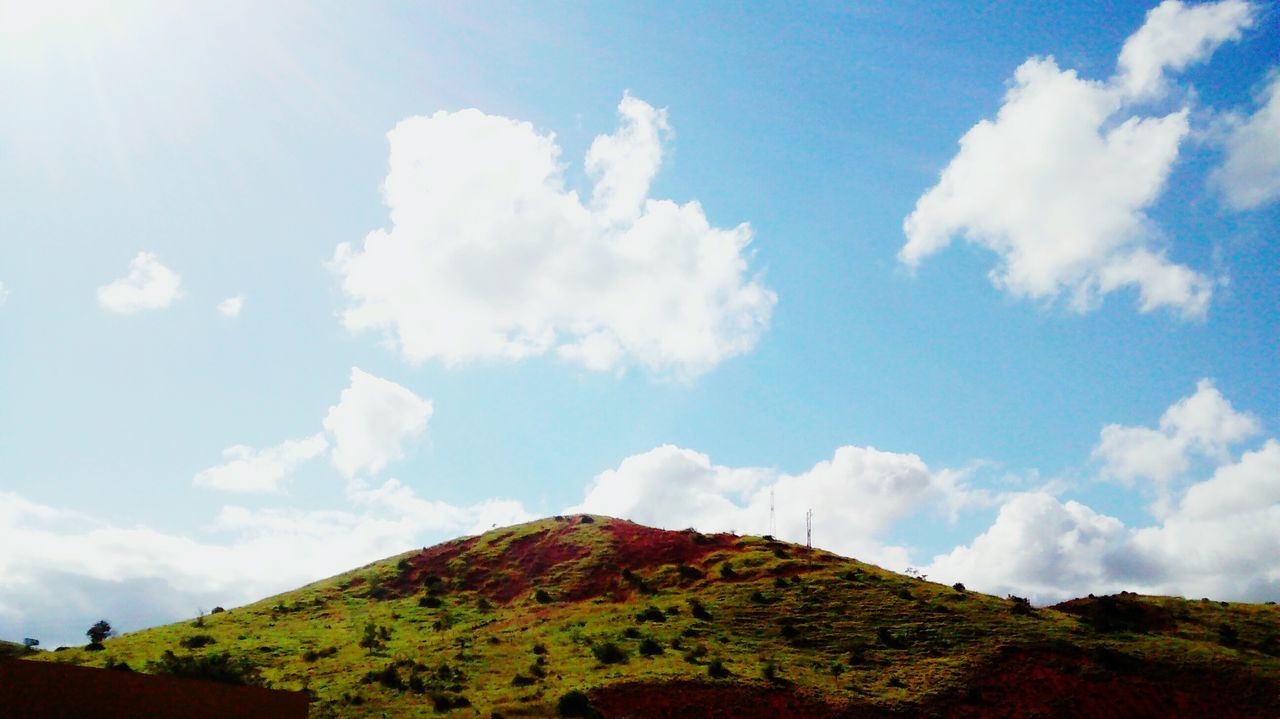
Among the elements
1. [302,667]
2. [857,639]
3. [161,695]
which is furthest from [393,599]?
[161,695]

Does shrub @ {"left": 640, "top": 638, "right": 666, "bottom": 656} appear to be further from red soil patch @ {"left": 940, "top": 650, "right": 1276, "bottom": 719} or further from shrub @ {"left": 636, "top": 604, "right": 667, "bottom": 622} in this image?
red soil patch @ {"left": 940, "top": 650, "right": 1276, "bottom": 719}

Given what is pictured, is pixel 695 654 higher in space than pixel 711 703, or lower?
higher

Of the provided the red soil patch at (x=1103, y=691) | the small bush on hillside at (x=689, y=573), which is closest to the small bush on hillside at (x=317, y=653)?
the small bush on hillside at (x=689, y=573)

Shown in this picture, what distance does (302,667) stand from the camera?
48.1 metres

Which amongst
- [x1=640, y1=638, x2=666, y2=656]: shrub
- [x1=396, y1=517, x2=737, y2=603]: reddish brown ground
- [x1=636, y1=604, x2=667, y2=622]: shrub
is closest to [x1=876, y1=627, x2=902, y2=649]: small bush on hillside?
[x1=640, y1=638, x2=666, y2=656]: shrub

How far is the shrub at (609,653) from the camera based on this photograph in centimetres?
4728

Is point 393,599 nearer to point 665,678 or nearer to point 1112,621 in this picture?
point 665,678

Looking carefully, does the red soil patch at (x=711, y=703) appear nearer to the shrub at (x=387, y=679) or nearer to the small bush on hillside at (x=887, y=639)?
the small bush on hillside at (x=887, y=639)

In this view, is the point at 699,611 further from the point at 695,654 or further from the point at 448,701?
the point at 448,701

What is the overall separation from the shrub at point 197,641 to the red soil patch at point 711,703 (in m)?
31.7

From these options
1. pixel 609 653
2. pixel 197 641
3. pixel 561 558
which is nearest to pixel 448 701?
pixel 609 653

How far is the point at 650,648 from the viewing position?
48719 mm

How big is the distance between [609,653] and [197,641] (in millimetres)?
30791

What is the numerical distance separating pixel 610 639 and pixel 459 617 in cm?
1651
